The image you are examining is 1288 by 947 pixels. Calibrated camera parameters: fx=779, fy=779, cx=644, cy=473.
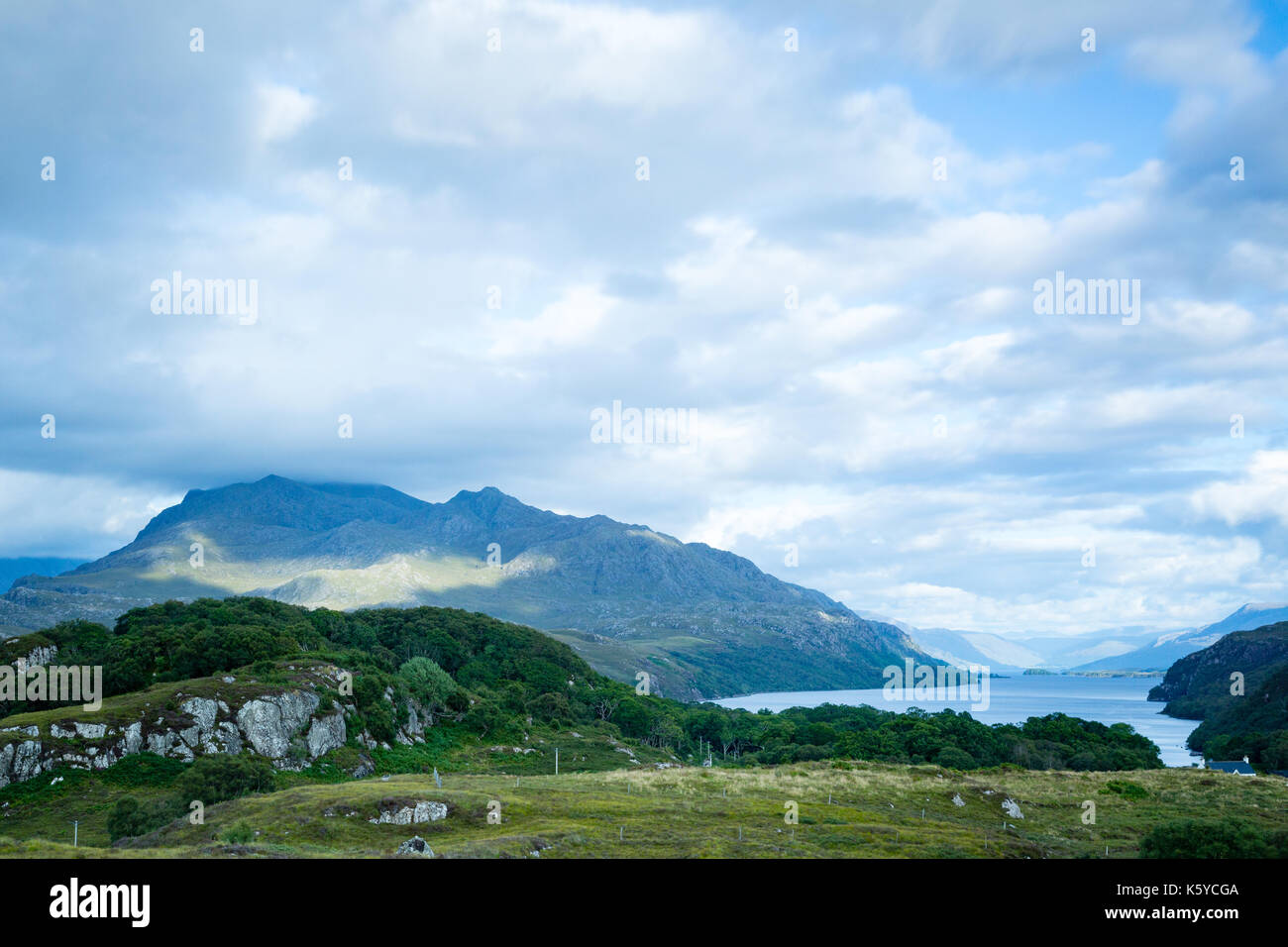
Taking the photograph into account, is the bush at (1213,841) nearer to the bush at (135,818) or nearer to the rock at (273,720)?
the bush at (135,818)

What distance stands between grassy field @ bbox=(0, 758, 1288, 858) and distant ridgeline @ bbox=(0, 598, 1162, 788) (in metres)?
11.5

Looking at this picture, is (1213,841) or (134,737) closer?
(1213,841)

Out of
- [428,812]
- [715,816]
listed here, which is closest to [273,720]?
[428,812]

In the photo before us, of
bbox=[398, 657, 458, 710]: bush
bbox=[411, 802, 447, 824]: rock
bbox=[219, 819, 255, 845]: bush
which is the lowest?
bbox=[398, 657, 458, 710]: bush

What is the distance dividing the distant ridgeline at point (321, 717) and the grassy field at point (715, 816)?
37.7ft

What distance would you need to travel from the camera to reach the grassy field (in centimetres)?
5244

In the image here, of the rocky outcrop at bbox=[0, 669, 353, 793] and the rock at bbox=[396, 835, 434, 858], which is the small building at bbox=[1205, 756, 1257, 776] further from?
the rock at bbox=[396, 835, 434, 858]

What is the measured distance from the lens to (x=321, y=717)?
367ft

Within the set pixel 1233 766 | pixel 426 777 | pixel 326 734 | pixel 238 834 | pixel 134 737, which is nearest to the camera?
pixel 238 834

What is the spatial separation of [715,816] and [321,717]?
6796 centimetres

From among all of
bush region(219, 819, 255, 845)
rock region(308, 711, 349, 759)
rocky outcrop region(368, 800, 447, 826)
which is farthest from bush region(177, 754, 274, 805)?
rock region(308, 711, 349, 759)

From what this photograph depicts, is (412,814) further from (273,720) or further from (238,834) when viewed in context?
(273,720)

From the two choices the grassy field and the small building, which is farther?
the small building
